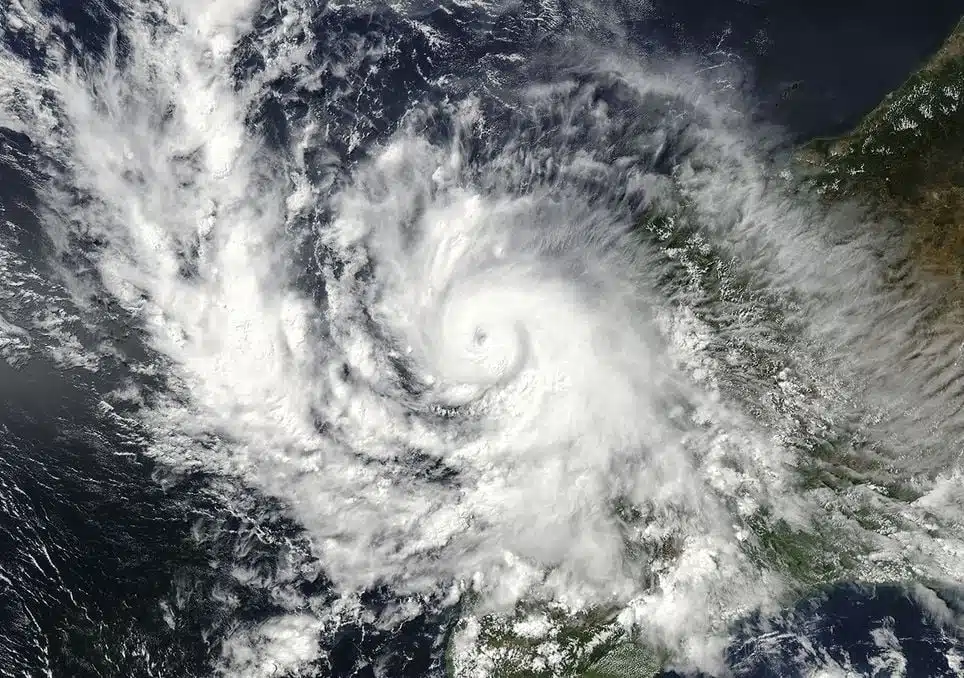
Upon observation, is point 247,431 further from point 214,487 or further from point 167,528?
point 167,528

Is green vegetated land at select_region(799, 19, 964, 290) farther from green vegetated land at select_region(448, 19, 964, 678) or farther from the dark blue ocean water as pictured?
the dark blue ocean water

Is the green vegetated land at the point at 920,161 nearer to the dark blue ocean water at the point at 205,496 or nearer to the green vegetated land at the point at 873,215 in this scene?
the green vegetated land at the point at 873,215

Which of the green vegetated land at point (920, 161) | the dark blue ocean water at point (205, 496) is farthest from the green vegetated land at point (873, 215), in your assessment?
the dark blue ocean water at point (205, 496)

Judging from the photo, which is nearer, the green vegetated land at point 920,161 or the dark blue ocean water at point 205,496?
the green vegetated land at point 920,161

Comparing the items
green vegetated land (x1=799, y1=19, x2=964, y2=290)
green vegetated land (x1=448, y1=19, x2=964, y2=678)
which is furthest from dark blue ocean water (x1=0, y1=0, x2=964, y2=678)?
green vegetated land (x1=448, y1=19, x2=964, y2=678)

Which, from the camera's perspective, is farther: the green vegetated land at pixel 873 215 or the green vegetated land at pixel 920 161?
the green vegetated land at pixel 873 215
